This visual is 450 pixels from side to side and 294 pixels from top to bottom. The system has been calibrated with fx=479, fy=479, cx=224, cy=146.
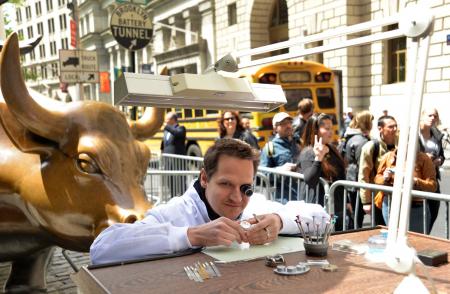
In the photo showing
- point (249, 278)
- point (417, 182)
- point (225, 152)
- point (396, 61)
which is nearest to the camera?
point (249, 278)

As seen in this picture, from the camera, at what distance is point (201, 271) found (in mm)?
1823

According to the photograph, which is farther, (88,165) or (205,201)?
(88,165)

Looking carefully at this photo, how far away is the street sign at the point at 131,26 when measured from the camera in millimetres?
8602

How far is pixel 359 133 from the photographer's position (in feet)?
21.1

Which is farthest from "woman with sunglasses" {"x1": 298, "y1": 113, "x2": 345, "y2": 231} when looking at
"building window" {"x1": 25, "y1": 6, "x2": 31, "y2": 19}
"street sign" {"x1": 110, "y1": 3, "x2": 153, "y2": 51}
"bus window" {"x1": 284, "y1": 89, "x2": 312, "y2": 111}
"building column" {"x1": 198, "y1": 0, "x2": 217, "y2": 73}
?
"building window" {"x1": 25, "y1": 6, "x2": 31, "y2": 19}

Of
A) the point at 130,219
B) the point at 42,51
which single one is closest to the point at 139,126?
the point at 130,219

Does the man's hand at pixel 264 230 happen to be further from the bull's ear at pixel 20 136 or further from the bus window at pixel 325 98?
the bus window at pixel 325 98

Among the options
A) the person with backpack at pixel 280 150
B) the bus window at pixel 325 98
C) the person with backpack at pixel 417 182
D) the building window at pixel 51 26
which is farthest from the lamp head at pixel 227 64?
the building window at pixel 51 26

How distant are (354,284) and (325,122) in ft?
12.4

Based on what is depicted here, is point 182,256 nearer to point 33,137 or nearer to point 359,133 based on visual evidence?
point 33,137

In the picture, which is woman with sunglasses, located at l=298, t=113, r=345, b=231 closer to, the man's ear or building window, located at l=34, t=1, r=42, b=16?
the man's ear

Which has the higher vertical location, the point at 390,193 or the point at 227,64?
the point at 227,64

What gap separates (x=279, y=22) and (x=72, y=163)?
27.8m

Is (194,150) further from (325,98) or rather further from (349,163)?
(349,163)
